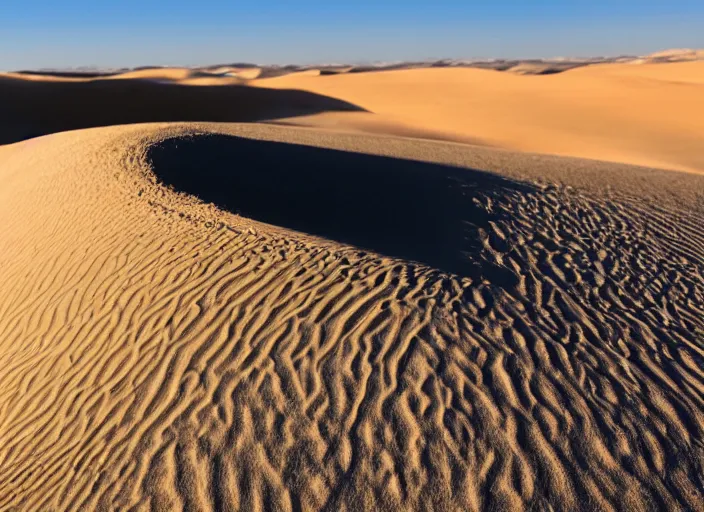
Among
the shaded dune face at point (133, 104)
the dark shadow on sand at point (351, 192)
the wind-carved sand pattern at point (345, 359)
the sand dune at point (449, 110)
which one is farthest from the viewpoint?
the shaded dune face at point (133, 104)

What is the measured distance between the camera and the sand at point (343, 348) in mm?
4461

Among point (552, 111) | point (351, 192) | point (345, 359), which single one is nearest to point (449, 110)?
point (552, 111)

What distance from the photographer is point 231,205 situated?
9094 mm

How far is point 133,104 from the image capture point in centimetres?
3353

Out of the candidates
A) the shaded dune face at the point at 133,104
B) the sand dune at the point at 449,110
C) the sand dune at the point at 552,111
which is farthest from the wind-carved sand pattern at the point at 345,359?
the shaded dune face at the point at 133,104

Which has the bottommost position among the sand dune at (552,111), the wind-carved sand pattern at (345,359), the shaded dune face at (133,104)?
the sand dune at (552,111)

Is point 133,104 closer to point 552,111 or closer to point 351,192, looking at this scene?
point 552,111

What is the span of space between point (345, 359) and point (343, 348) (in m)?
0.15

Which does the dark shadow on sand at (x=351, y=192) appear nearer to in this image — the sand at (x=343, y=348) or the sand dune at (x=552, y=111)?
the sand at (x=343, y=348)

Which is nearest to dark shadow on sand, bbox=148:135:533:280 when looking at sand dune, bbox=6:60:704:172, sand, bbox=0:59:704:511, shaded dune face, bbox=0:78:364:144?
sand, bbox=0:59:704:511

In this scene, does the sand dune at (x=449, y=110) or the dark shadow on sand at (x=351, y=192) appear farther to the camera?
the sand dune at (x=449, y=110)

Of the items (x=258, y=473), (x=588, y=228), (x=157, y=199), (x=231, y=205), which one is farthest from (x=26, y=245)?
(x=588, y=228)

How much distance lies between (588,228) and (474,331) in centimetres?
439

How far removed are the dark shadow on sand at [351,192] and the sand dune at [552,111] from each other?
38.1 feet
